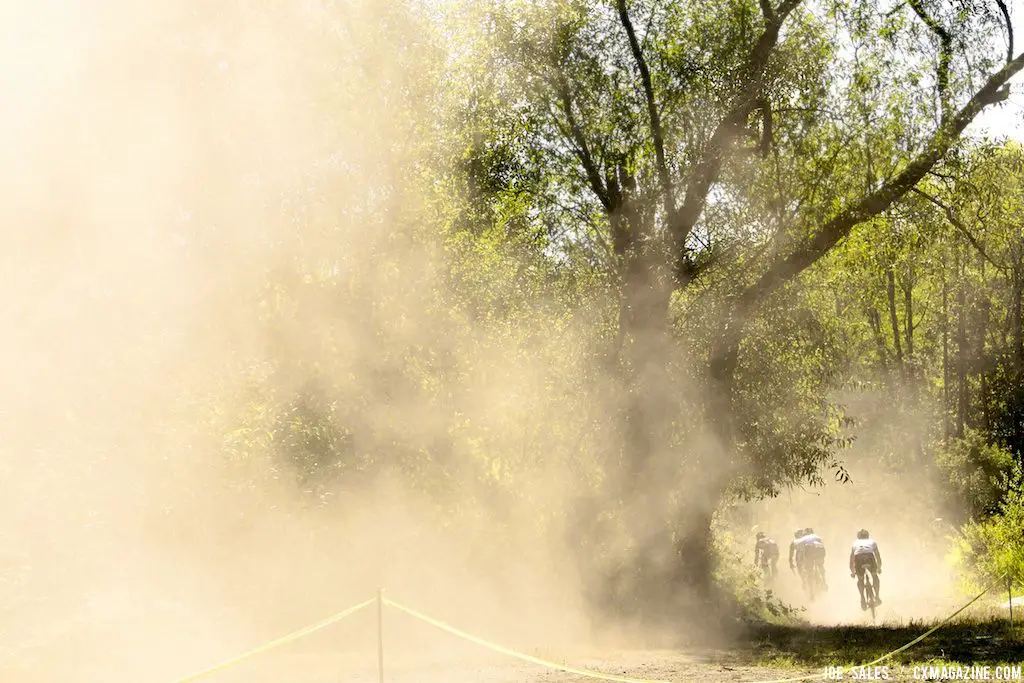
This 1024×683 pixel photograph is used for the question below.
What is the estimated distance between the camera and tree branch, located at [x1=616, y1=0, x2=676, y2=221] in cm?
1789

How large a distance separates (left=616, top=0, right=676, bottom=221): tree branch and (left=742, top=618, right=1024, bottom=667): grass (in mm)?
6651

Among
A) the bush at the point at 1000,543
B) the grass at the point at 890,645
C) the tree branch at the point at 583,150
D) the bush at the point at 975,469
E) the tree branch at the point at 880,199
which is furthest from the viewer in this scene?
the bush at the point at 975,469

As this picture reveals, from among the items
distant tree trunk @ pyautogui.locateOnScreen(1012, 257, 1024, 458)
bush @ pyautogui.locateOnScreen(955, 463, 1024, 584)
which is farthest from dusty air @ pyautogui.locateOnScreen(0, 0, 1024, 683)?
distant tree trunk @ pyautogui.locateOnScreen(1012, 257, 1024, 458)

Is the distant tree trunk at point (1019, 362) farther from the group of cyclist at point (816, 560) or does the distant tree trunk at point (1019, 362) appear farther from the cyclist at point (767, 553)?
the group of cyclist at point (816, 560)

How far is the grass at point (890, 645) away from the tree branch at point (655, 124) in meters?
6.65

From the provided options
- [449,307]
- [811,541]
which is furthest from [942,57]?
[811,541]

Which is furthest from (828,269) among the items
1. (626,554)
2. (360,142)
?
(360,142)

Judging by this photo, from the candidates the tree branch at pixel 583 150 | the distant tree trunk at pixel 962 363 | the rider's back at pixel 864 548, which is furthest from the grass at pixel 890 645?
the distant tree trunk at pixel 962 363

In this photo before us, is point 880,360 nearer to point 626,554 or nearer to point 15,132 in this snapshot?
point 626,554

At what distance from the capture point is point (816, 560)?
24.0m

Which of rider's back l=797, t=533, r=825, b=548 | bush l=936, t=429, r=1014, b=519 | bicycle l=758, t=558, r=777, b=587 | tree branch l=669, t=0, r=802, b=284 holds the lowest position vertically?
bicycle l=758, t=558, r=777, b=587

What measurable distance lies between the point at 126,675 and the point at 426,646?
4.35 metres

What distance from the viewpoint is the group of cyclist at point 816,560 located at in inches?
797

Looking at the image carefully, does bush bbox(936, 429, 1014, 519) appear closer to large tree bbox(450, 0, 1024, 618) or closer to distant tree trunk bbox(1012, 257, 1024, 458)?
distant tree trunk bbox(1012, 257, 1024, 458)
